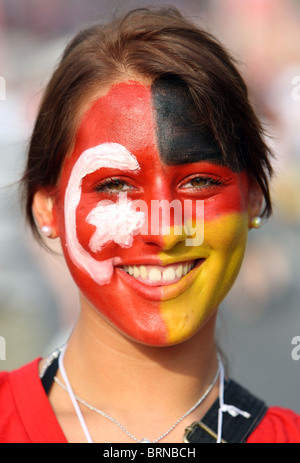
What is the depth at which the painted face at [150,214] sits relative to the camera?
1999mm

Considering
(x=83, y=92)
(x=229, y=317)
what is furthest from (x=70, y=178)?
(x=229, y=317)

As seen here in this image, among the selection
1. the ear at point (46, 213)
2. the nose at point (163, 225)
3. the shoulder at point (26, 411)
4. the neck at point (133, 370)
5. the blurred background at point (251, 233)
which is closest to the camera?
the nose at point (163, 225)

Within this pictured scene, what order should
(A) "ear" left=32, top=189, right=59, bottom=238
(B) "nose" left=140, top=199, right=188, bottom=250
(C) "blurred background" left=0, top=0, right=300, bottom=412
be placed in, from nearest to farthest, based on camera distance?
(B) "nose" left=140, top=199, right=188, bottom=250, (A) "ear" left=32, top=189, right=59, bottom=238, (C) "blurred background" left=0, top=0, right=300, bottom=412

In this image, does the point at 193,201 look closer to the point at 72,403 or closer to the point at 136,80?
the point at 136,80

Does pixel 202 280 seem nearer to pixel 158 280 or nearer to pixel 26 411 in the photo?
pixel 158 280

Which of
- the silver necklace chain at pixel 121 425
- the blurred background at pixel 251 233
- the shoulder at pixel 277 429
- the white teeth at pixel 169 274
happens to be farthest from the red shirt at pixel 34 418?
the blurred background at pixel 251 233

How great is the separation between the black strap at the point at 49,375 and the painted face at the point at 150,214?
31 cm

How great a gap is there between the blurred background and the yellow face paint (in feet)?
6.64

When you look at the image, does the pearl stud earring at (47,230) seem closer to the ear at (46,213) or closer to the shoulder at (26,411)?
the ear at (46,213)

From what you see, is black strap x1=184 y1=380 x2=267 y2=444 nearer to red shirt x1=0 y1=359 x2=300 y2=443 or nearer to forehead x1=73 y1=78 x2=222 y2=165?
red shirt x1=0 y1=359 x2=300 y2=443

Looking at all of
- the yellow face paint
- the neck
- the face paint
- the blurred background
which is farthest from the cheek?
the blurred background

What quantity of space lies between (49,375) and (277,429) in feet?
2.51

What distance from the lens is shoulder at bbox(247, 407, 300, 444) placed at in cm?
215

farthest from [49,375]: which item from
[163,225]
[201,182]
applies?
[201,182]
